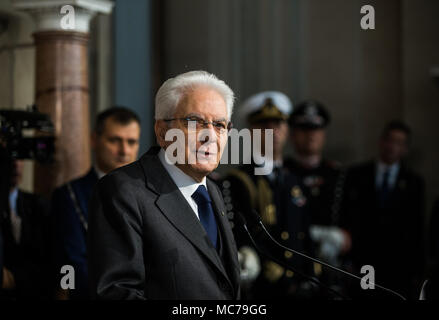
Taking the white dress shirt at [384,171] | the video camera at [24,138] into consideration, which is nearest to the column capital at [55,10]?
the video camera at [24,138]

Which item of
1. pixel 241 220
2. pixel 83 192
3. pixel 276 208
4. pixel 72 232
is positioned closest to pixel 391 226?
pixel 276 208

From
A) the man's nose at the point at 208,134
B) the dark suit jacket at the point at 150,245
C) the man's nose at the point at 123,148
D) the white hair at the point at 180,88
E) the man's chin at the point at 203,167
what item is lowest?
the dark suit jacket at the point at 150,245

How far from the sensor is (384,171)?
527 cm

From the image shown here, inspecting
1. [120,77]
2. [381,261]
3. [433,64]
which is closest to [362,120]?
[433,64]

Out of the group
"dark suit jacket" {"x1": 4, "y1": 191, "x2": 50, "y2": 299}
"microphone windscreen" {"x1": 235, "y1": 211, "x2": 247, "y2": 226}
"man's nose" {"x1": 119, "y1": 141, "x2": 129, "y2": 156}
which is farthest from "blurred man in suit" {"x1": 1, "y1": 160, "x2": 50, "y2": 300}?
"microphone windscreen" {"x1": 235, "y1": 211, "x2": 247, "y2": 226}

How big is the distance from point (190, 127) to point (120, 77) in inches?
146

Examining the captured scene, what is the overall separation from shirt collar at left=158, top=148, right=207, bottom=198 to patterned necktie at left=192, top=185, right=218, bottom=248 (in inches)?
0.6

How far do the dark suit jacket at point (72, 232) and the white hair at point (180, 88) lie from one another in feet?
4.17

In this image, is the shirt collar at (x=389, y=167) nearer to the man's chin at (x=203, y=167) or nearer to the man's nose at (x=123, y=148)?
the man's nose at (x=123, y=148)

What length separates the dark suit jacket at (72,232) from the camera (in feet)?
9.91

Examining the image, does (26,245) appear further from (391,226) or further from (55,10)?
(391,226)

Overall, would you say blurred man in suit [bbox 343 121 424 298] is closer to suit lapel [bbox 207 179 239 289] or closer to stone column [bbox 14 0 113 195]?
stone column [bbox 14 0 113 195]
